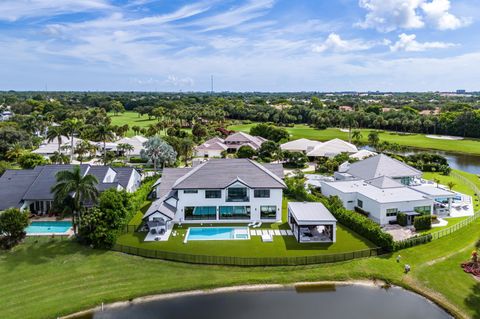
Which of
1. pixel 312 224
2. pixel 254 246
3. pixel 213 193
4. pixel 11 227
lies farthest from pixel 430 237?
pixel 11 227

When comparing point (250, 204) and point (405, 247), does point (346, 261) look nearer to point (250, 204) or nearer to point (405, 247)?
point (405, 247)

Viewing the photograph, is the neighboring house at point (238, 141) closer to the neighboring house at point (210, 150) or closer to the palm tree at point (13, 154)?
the neighboring house at point (210, 150)

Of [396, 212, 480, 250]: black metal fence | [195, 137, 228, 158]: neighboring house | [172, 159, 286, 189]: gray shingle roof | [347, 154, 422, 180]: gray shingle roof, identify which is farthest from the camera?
[195, 137, 228, 158]: neighboring house

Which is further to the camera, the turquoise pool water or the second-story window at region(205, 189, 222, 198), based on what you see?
the second-story window at region(205, 189, 222, 198)

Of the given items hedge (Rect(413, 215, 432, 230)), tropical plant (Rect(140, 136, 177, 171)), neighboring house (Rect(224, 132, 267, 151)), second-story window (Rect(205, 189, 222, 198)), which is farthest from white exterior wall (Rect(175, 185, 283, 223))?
neighboring house (Rect(224, 132, 267, 151))

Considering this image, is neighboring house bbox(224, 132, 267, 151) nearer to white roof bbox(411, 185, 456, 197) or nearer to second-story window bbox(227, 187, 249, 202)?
white roof bbox(411, 185, 456, 197)

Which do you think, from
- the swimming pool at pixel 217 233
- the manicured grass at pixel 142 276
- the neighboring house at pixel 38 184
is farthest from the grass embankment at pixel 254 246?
the neighboring house at pixel 38 184
